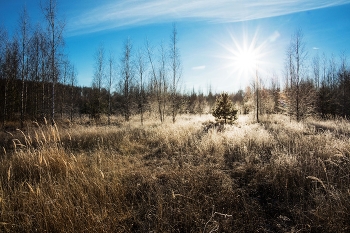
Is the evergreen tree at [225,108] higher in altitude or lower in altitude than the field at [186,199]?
higher

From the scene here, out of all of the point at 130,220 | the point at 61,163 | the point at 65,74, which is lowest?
the point at 130,220

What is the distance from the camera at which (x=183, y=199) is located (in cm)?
313

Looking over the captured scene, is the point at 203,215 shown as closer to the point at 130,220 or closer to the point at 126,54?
the point at 130,220

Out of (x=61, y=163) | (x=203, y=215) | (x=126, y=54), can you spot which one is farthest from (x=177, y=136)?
(x=126, y=54)

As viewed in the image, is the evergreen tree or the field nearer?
the field

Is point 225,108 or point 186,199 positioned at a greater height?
point 225,108

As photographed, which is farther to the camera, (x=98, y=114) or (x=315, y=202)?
(x=98, y=114)

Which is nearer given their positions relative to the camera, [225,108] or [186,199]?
[186,199]

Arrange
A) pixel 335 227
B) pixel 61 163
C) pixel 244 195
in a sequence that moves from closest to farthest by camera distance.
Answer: pixel 335 227 < pixel 244 195 < pixel 61 163

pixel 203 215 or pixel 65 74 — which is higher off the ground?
pixel 65 74

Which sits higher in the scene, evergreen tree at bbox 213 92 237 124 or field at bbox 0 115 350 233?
evergreen tree at bbox 213 92 237 124

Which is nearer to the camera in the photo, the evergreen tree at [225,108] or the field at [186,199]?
the field at [186,199]

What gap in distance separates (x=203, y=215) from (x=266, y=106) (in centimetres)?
2673

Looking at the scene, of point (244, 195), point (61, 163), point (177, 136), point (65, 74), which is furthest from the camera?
point (65, 74)
